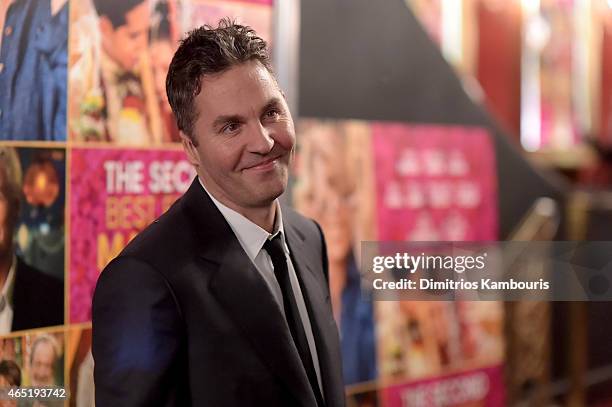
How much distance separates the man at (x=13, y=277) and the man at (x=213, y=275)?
47 cm

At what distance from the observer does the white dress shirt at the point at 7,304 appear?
1735mm

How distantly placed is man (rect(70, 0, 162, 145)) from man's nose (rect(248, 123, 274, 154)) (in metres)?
0.64

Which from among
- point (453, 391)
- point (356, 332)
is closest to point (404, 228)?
point (356, 332)

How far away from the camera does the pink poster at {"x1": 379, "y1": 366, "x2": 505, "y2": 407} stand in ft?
9.60

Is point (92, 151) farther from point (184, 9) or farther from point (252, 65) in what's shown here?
point (252, 65)

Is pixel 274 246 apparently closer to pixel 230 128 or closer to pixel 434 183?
pixel 230 128

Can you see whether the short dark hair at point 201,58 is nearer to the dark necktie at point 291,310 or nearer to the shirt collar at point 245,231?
the shirt collar at point 245,231

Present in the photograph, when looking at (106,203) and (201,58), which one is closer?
(201,58)

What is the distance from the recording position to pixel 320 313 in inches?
62.2

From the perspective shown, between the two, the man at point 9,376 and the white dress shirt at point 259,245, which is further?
the man at point 9,376

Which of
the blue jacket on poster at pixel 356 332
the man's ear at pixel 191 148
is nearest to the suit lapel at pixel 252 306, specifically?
the man's ear at pixel 191 148

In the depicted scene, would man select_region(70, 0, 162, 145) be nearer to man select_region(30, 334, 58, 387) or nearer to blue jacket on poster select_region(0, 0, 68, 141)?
blue jacket on poster select_region(0, 0, 68, 141)

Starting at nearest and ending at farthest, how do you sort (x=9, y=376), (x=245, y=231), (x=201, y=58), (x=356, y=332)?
(x=201, y=58), (x=245, y=231), (x=9, y=376), (x=356, y=332)

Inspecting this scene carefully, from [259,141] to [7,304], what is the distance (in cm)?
76
